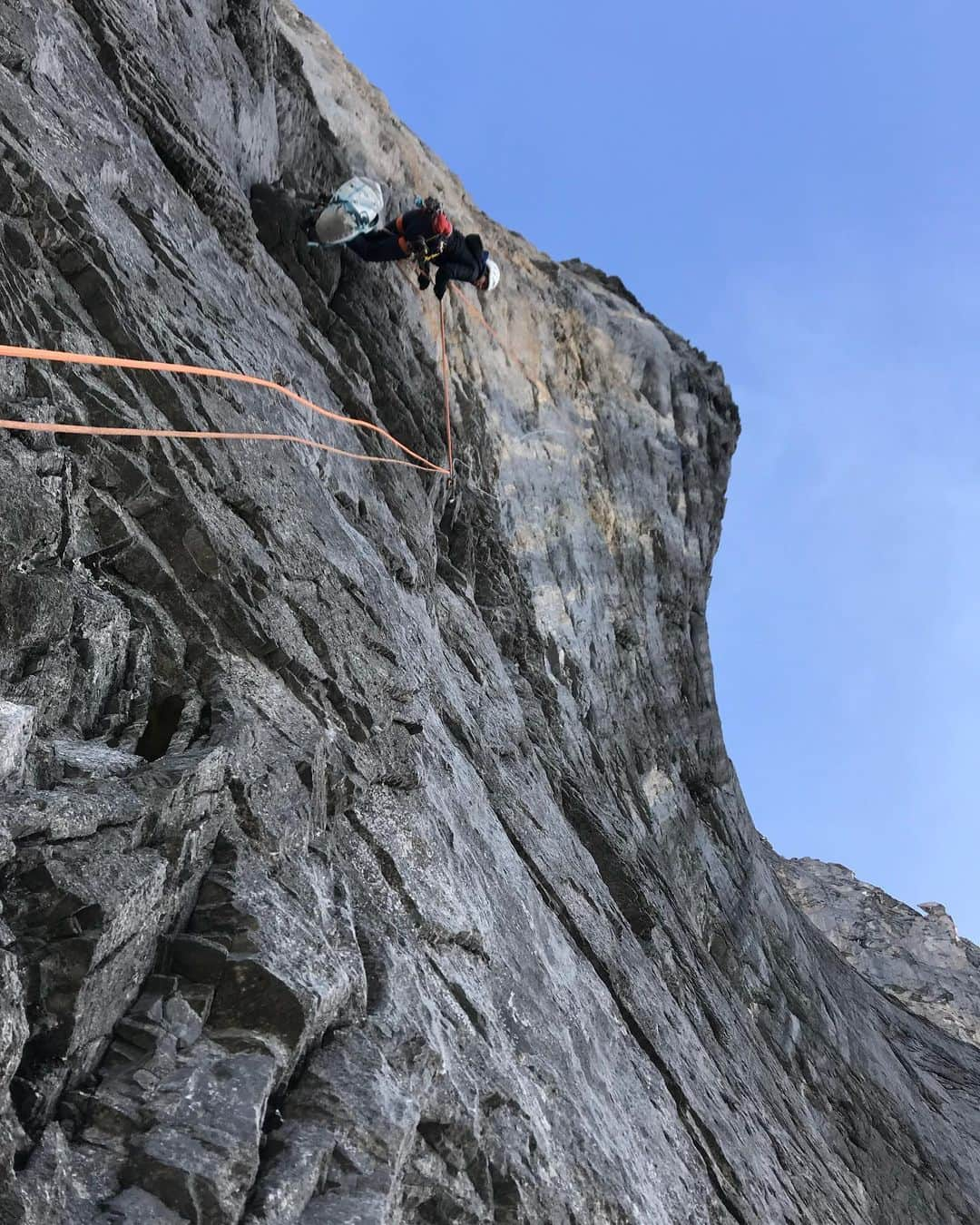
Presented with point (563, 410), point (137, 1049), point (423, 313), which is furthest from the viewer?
point (563, 410)

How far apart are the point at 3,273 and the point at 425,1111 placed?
5.94 meters

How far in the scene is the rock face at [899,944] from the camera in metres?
28.8

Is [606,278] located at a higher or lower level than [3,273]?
higher

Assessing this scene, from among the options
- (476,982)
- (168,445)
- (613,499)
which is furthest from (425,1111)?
(613,499)

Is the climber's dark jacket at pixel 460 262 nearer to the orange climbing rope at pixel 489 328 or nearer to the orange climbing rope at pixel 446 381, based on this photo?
the orange climbing rope at pixel 446 381

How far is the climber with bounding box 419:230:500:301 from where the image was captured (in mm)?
14484

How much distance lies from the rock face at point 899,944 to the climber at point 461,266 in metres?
22.0

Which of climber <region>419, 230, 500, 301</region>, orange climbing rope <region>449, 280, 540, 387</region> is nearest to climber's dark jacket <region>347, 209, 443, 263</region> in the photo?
climber <region>419, 230, 500, 301</region>

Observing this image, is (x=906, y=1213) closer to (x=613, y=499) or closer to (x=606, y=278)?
(x=613, y=499)

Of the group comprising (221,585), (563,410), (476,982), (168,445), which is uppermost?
(563,410)

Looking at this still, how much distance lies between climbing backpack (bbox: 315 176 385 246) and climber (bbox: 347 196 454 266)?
331 mm

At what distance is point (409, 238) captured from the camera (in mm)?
13266

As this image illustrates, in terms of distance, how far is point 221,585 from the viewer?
22.7ft

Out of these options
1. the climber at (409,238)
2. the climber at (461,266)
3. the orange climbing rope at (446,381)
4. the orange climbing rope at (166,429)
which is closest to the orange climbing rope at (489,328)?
the orange climbing rope at (446,381)
